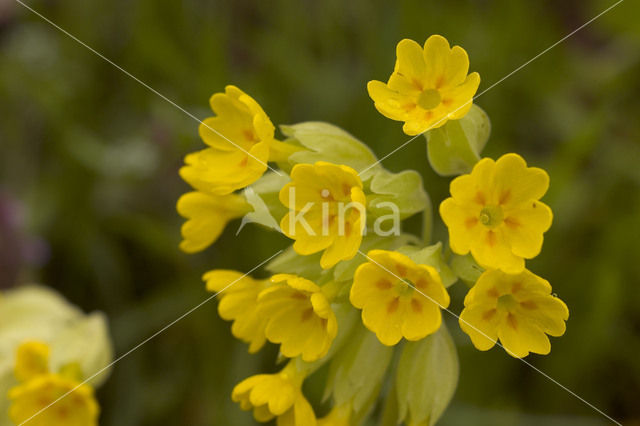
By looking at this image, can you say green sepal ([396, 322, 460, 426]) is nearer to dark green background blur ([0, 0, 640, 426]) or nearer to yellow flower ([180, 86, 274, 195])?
yellow flower ([180, 86, 274, 195])

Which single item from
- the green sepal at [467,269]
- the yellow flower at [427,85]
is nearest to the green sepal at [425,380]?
the green sepal at [467,269]

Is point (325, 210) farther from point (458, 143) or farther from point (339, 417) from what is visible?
point (339, 417)

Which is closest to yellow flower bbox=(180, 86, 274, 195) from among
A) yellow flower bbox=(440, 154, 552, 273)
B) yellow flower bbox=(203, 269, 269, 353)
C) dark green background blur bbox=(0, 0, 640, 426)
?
yellow flower bbox=(203, 269, 269, 353)

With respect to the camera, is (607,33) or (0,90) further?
(607,33)

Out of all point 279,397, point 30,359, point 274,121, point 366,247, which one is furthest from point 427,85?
point 274,121

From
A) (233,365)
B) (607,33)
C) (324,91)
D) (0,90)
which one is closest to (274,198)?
(233,365)

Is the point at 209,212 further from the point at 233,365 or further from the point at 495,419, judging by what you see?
the point at 495,419
